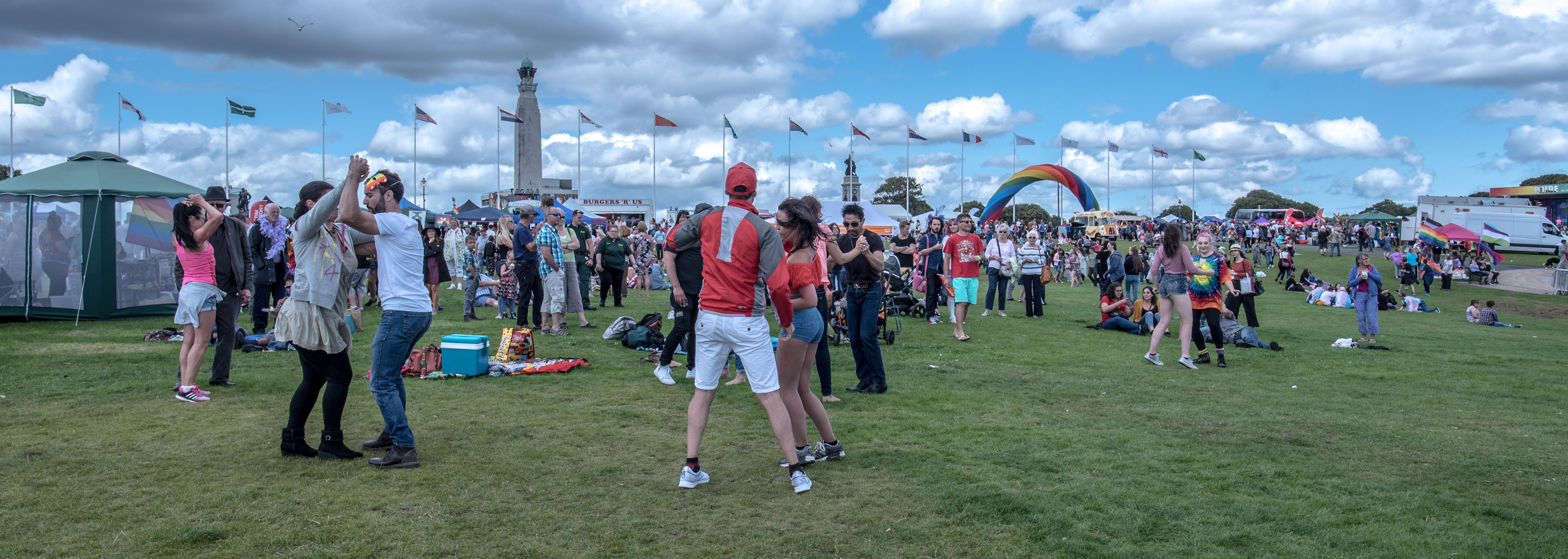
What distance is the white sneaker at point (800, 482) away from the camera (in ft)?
14.8

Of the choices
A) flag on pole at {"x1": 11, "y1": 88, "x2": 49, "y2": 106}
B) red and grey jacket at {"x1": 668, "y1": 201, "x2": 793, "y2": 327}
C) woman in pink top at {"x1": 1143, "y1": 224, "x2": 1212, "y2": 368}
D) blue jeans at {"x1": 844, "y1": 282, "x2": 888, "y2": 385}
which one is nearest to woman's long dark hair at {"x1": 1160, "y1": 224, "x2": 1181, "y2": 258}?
woman in pink top at {"x1": 1143, "y1": 224, "x2": 1212, "y2": 368}

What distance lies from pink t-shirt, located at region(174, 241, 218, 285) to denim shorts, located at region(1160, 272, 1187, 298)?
877cm

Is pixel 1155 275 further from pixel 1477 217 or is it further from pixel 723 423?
pixel 1477 217

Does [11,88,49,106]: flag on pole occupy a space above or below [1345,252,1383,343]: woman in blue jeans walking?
above

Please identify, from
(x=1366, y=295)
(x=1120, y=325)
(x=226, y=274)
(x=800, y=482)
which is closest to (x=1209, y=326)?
(x=1120, y=325)

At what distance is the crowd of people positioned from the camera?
14.8ft

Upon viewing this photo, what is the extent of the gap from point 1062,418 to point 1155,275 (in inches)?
137

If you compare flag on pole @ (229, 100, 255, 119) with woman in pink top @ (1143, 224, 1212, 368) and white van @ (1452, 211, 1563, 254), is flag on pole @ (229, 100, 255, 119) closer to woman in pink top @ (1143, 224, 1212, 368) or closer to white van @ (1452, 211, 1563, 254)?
woman in pink top @ (1143, 224, 1212, 368)

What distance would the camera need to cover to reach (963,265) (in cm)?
1153

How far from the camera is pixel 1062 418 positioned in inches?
255

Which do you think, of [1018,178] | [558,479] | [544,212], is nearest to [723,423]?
[558,479]

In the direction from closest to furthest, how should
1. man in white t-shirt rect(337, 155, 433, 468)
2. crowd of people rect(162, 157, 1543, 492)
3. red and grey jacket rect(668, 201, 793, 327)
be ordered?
red and grey jacket rect(668, 201, 793, 327) < crowd of people rect(162, 157, 1543, 492) < man in white t-shirt rect(337, 155, 433, 468)

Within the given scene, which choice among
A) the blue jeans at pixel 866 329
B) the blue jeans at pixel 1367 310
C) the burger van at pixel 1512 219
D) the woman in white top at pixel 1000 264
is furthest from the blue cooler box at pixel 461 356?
the burger van at pixel 1512 219

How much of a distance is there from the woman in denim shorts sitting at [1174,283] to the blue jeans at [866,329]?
347cm
